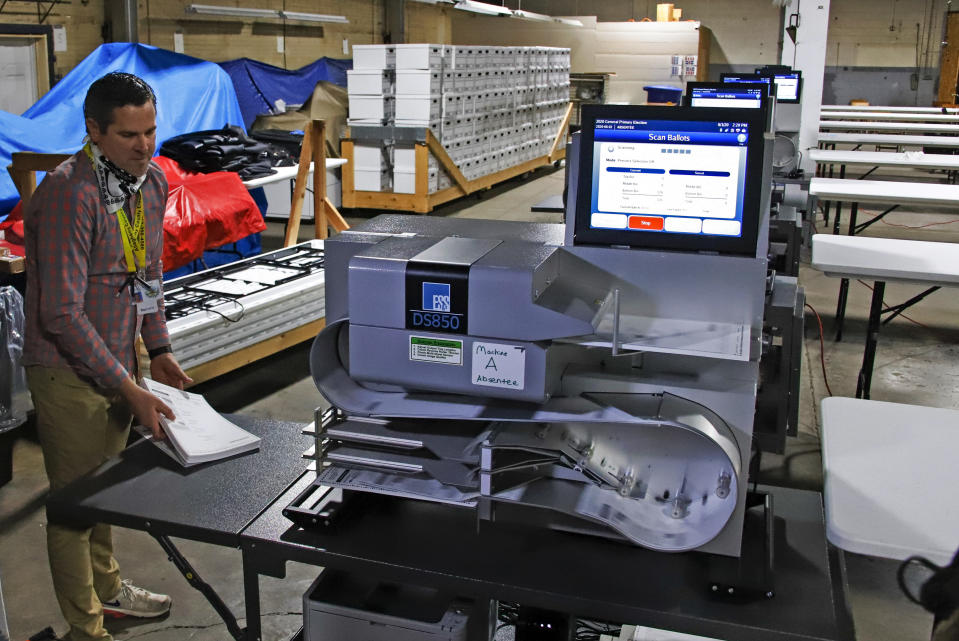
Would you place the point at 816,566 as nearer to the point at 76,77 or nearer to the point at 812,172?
the point at 76,77

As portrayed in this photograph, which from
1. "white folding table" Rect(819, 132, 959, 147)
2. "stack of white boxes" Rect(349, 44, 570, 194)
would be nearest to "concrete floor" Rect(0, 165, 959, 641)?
"white folding table" Rect(819, 132, 959, 147)

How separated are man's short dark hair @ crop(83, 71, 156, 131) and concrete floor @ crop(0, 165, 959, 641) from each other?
1.58m

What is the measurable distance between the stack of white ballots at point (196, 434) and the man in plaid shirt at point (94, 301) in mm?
50

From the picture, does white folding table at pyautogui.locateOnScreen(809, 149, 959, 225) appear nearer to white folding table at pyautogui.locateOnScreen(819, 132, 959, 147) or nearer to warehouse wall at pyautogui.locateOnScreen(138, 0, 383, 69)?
white folding table at pyautogui.locateOnScreen(819, 132, 959, 147)

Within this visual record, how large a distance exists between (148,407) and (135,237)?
19.8 inches

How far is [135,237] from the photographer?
2314 mm

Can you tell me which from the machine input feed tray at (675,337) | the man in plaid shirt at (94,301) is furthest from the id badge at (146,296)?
the machine input feed tray at (675,337)

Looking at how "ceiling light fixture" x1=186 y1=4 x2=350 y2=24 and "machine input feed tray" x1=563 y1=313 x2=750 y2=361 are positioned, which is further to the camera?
"ceiling light fixture" x1=186 y1=4 x2=350 y2=24

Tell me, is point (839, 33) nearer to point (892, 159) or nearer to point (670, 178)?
point (892, 159)

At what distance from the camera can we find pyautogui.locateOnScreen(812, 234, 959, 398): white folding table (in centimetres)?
394

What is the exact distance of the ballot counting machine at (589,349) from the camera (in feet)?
5.04

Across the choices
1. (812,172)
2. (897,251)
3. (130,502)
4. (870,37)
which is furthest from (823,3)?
(870,37)

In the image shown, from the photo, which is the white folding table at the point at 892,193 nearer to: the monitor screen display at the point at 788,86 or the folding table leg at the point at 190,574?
the monitor screen display at the point at 788,86

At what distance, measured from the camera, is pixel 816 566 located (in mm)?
1681
